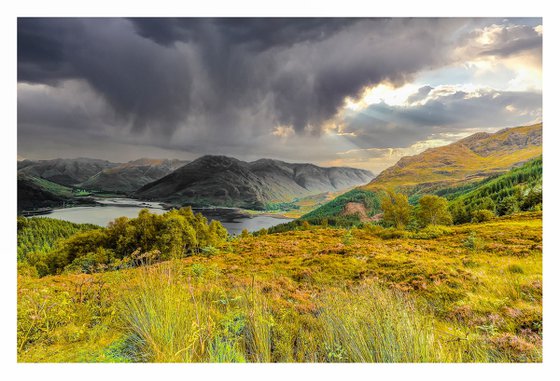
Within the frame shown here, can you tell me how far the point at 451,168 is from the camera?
7.51 m

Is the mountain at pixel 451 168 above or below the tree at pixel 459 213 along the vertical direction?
above

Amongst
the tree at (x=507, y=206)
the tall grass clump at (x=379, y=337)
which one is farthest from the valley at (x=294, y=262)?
the tree at (x=507, y=206)

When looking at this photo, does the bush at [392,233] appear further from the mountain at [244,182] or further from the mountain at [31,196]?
the mountain at [31,196]

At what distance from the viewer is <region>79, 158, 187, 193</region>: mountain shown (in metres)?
5.84

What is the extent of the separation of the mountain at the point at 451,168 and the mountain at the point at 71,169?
19.1 ft

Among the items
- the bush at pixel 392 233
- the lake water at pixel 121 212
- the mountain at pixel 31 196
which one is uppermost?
the mountain at pixel 31 196

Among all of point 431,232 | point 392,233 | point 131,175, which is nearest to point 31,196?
point 131,175

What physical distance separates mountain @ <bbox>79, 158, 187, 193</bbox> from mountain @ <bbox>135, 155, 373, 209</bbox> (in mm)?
179

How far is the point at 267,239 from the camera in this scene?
7.79 m

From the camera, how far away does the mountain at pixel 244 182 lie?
20.7 ft

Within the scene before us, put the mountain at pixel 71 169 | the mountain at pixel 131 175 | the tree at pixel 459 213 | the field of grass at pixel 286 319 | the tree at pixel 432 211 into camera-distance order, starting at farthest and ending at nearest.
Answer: the tree at pixel 459 213, the tree at pixel 432 211, the mountain at pixel 131 175, the mountain at pixel 71 169, the field of grass at pixel 286 319

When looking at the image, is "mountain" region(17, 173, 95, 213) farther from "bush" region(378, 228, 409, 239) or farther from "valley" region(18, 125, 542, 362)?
"bush" region(378, 228, 409, 239)

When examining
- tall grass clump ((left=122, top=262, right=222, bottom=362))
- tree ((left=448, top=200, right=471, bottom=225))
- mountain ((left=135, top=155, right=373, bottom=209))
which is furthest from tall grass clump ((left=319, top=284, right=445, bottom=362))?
tree ((left=448, top=200, right=471, bottom=225))
